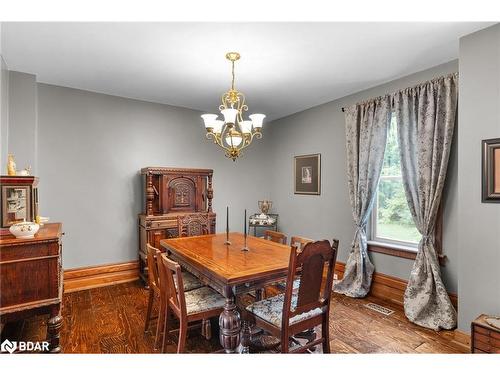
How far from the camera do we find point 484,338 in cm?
194

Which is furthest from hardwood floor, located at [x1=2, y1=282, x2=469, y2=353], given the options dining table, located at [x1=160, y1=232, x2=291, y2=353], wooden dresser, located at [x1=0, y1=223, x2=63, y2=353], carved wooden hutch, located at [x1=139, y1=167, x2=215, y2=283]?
carved wooden hutch, located at [x1=139, y1=167, x2=215, y2=283]

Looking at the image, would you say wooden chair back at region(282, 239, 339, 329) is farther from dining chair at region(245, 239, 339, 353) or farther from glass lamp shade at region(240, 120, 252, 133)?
glass lamp shade at region(240, 120, 252, 133)

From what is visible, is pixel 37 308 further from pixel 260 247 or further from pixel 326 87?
pixel 326 87

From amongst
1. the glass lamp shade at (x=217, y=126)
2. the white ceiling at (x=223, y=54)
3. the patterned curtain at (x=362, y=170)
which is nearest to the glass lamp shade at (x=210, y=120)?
the glass lamp shade at (x=217, y=126)

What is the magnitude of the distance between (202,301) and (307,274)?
2.85ft

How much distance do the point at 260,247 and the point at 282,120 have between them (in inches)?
118

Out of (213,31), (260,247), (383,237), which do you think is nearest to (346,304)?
(383,237)

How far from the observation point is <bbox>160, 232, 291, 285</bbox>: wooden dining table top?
1.91m

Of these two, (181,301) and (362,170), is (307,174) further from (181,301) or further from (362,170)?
(181,301)

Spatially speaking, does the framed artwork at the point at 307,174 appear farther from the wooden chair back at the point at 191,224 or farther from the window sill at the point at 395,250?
the wooden chair back at the point at 191,224

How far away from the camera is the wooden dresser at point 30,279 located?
1.92 m

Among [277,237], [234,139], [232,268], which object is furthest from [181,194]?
[232,268]

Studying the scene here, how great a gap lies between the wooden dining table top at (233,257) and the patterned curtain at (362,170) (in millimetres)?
1376

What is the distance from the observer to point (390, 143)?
131 inches
